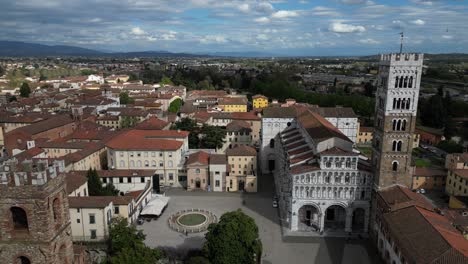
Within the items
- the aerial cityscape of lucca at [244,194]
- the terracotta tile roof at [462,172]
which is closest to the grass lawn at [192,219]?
the aerial cityscape of lucca at [244,194]

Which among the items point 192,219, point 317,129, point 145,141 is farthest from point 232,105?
point 192,219

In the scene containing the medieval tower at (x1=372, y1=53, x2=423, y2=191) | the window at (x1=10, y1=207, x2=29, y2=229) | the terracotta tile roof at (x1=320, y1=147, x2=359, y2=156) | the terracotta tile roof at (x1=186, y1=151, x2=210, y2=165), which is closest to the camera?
the window at (x1=10, y1=207, x2=29, y2=229)

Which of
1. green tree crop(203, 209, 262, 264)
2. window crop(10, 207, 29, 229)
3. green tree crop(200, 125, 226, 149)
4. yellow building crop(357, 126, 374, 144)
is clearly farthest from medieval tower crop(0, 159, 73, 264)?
yellow building crop(357, 126, 374, 144)

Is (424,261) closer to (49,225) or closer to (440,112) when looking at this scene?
(49,225)

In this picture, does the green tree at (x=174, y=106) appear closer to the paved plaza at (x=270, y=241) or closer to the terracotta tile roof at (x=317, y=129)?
the terracotta tile roof at (x=317, y=129)

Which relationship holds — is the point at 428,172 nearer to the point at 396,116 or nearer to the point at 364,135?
the point at 396,116

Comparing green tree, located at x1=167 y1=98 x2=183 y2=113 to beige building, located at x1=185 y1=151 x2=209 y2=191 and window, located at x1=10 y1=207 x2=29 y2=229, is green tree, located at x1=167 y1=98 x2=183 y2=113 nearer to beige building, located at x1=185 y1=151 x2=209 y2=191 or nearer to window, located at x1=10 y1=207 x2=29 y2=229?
beige building, located at x1=185 y1=151 x2=209 y2=191
